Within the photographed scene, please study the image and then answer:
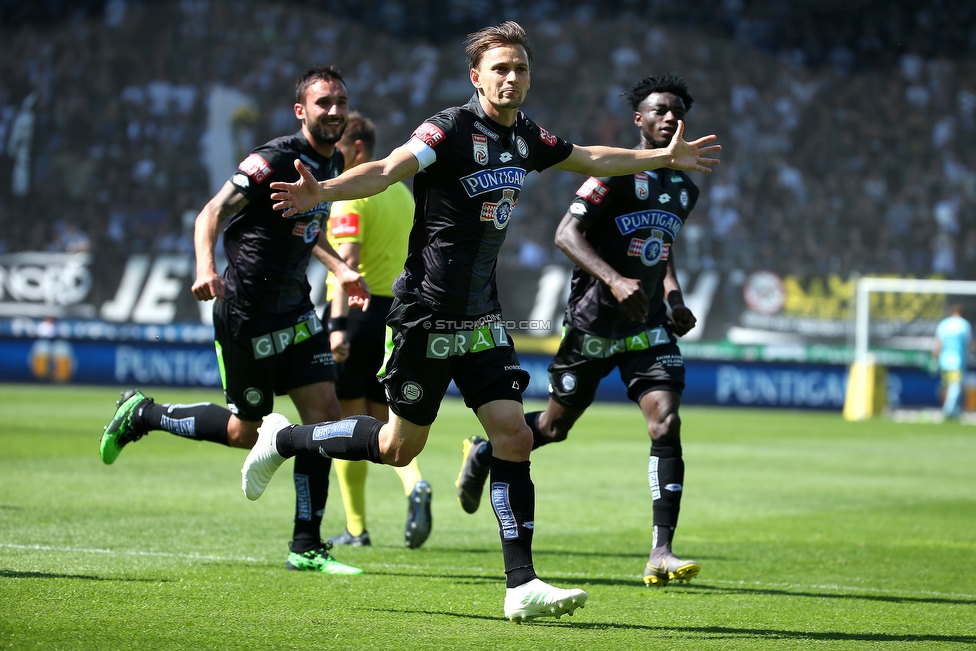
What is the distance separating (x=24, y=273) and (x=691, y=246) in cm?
1463

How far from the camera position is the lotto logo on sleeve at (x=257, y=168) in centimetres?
618

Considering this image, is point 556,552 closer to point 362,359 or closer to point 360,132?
point 362,359

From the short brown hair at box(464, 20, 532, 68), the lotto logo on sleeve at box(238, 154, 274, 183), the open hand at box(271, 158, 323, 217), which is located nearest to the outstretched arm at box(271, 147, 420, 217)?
the open hand at box(271, 158, 323, 217)

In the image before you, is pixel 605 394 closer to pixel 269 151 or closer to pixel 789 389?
pixel 789 389

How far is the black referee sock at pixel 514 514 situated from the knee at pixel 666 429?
1.54 meters

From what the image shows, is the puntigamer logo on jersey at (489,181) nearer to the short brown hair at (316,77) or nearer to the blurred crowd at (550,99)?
the short brown hair at (316,77)

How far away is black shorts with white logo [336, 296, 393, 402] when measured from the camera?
769 centimetres

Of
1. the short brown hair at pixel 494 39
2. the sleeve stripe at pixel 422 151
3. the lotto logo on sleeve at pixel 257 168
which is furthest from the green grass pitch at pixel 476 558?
the short brown hair at pixel 494 39

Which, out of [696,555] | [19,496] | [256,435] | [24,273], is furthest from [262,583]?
[24,273]

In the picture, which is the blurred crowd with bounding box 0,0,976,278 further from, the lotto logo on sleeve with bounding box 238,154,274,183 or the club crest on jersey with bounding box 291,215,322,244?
the lotto logo on sleeve with bounding box 238,154,274,183

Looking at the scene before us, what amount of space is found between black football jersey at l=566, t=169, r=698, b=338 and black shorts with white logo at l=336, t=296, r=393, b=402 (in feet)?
4.61

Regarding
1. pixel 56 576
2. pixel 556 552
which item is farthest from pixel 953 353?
pixel 56 576

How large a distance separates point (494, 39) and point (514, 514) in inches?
79.2

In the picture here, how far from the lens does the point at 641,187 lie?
6910 millimetres
